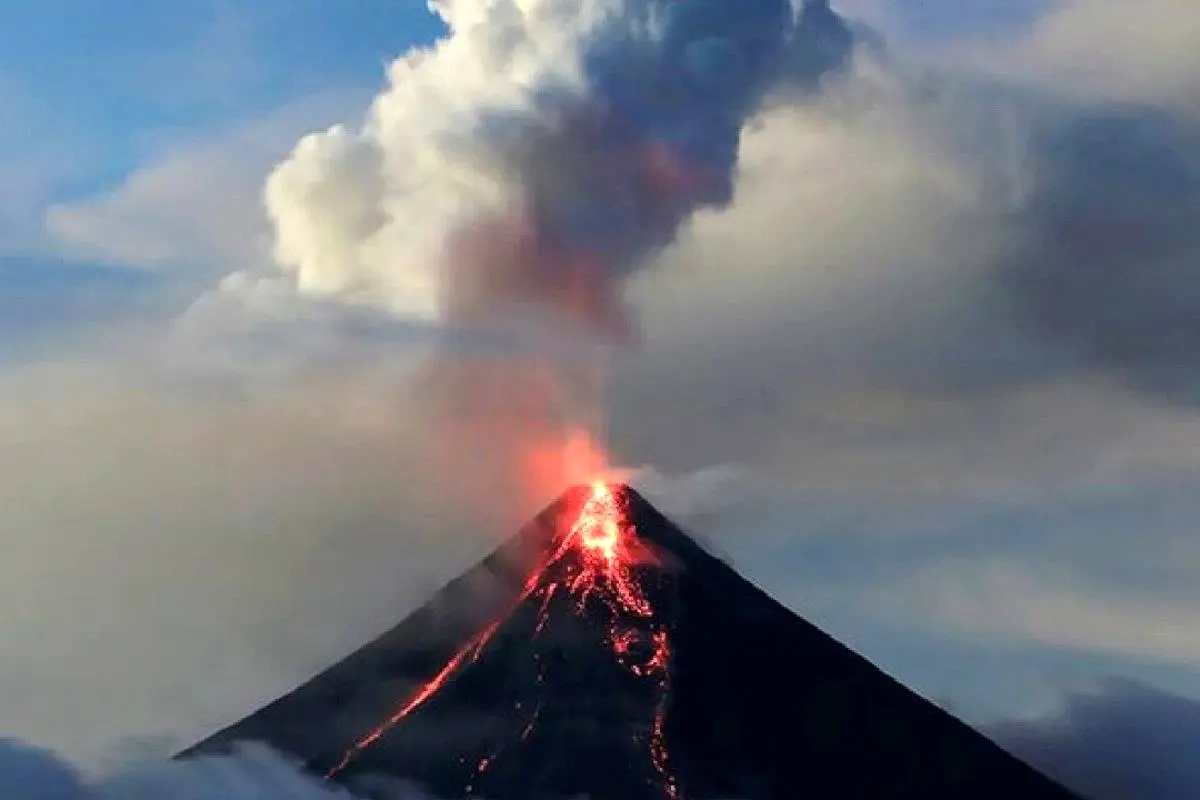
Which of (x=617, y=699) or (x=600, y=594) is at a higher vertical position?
(x=600, y=594)

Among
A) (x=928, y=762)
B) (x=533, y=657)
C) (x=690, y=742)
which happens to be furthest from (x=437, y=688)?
(x=928, y=762)

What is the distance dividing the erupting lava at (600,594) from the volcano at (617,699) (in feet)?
0.28

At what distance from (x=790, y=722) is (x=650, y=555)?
10150mm

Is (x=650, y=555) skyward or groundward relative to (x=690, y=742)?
skyward

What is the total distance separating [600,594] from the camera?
11375 cm

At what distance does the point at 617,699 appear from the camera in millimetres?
107625

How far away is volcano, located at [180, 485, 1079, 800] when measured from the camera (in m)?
105

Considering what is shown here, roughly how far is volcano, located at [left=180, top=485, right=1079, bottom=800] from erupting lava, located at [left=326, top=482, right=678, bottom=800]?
0.09 metres

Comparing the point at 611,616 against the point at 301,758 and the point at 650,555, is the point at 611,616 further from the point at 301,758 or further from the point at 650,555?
the point at 301,758

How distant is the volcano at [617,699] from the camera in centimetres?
10500

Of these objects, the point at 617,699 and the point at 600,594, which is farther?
the point at 600,594

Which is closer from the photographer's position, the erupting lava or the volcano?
the volcano

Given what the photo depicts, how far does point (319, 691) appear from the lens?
11912 cm

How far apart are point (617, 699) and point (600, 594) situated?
7.33 m
